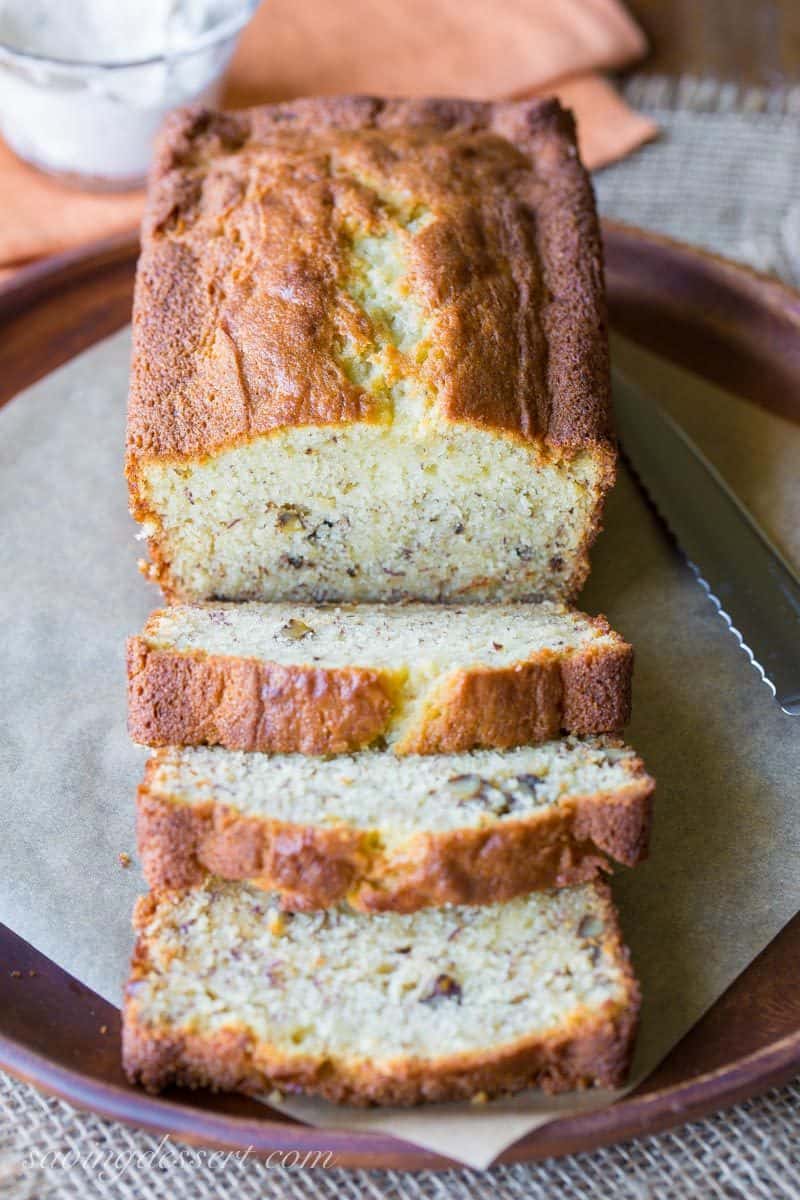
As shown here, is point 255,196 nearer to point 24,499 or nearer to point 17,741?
point 24,499

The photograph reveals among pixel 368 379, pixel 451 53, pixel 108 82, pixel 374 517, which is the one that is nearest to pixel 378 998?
pixel 374 517

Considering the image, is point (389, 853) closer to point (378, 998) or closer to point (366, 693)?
point (378, 998)

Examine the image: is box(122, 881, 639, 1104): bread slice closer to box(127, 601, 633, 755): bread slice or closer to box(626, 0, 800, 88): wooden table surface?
box(127, 601, 633, 755): bread slice

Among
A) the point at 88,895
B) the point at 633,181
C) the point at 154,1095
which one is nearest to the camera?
the point at 154,1095

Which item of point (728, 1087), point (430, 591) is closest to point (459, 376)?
point (430, 591)

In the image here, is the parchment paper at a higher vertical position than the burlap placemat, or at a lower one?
higher

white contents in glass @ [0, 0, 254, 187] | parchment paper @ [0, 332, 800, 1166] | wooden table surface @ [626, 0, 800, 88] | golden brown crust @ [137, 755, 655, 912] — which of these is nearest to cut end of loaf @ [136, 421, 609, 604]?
parchment paper @ [0, 332, 800, 1166]

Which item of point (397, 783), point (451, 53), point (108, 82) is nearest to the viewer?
point (397, 783)
